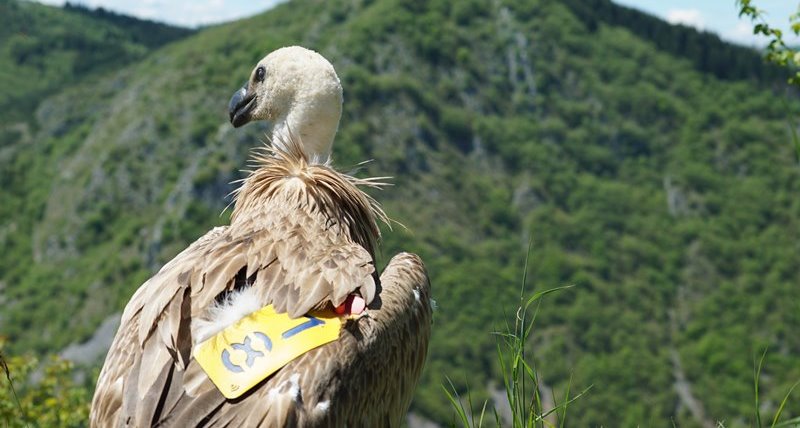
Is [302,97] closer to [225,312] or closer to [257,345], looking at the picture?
[225,312]

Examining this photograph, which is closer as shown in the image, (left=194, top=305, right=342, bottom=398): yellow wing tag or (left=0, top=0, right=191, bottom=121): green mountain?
(left=194, top=305, right=342, bottom=398): yellow wing tag

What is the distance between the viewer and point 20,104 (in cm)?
14212

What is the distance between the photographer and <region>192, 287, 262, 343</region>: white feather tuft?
3.88 meters

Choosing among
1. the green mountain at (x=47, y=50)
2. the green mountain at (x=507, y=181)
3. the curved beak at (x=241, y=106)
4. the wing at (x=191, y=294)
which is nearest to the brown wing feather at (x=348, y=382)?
the wing at (x=191, y=294)

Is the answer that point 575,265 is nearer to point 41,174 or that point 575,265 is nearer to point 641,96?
point 641,96

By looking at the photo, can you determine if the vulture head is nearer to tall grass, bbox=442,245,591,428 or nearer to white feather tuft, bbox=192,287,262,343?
white feather tuft, bbox=192,287,262,343

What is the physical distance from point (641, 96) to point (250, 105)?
138 m

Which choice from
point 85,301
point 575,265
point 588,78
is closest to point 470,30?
point 588,78

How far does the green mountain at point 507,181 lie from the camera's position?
326ft

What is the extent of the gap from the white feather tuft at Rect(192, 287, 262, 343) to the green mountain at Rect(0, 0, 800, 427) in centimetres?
7757

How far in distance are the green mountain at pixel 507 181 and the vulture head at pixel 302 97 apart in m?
76.2

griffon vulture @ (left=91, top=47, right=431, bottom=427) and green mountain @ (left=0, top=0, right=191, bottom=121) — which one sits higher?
griffon vulture @ (left=91, top=47, right=431, bottom=427)

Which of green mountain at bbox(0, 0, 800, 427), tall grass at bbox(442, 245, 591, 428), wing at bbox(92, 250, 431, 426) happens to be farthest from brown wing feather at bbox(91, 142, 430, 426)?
A: green mountain at bbox(0, 0, 800, 427)

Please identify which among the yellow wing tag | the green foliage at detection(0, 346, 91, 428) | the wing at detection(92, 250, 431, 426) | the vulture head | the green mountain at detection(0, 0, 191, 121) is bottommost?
the green mountain at detection(0, 0, 191, 121)
